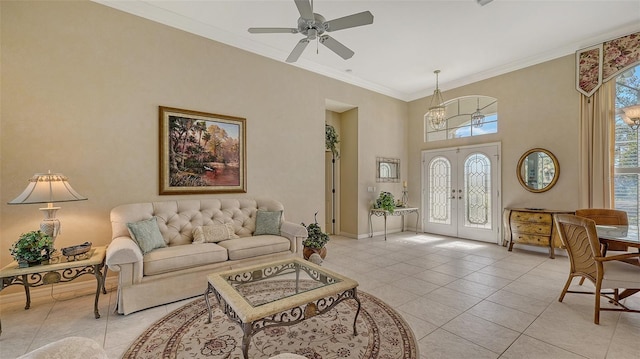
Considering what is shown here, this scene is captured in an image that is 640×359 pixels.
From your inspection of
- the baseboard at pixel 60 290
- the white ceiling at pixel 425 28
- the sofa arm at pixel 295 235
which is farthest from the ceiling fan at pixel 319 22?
the baseboard at pixel 60 290

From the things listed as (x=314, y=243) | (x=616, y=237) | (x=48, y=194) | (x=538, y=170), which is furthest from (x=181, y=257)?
(x=538, y=170)

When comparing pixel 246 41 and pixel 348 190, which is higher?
pixel 246 41

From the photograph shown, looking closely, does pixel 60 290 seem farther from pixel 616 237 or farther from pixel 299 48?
pixel 616 237

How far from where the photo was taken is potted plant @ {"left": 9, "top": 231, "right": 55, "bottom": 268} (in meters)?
2.41

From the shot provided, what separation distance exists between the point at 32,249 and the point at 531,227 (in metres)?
6.84

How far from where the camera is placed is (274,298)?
2168 millimetres

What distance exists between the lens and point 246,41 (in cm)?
432

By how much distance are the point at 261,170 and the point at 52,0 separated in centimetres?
318

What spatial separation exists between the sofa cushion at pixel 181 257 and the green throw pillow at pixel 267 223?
2.58 feet

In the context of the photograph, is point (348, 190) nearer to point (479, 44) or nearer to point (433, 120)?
point (433, 120)

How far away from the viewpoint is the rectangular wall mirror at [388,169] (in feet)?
21.4

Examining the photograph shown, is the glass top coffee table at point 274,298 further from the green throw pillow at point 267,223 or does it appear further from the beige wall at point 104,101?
the beige wall at point 104,101

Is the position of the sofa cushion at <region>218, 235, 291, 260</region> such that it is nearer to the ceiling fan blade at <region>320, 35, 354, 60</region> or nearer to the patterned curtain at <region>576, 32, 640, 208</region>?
the ceiling fan blade at <region>320, 35, 354, 60</region>

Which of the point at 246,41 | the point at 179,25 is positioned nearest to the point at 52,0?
the point at 179,25
